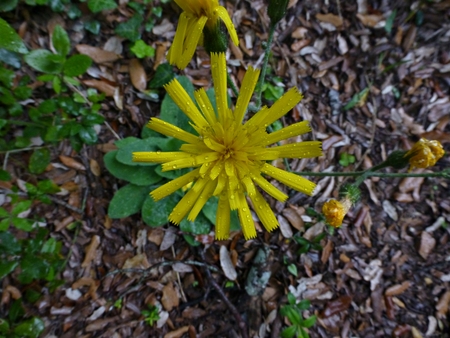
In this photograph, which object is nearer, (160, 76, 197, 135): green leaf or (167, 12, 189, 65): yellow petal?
(167, 12, 189, 65): yellow petal

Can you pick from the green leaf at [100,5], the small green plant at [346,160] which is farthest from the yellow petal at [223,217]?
the green leaf at [100,5]

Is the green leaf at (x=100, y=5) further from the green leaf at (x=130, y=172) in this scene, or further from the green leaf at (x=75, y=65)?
the green leaf at (x=130, y=172)

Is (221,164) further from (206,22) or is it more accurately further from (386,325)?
(386,325)

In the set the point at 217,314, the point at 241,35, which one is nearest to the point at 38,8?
the point at 241,35

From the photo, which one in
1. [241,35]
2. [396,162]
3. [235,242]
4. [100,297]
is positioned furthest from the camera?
[241,35]

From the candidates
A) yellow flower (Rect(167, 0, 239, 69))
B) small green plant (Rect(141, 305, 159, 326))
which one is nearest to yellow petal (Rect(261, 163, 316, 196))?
yellow flower (Rect(167, 0, 239, 69))

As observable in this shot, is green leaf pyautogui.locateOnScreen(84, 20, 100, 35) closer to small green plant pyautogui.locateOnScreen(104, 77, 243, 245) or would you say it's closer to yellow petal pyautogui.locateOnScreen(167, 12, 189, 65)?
small green plant pyautogui.locateOnScreen(104, 77, 243, 245)
